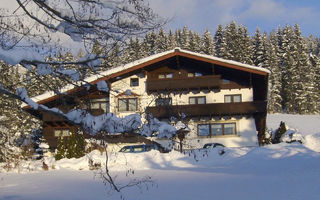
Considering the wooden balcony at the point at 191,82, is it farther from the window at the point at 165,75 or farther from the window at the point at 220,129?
the window at the point at 220,129

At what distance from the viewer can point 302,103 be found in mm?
52594

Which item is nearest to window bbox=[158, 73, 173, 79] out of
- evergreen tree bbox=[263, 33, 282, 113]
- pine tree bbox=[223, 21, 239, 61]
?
evergreen tree bbox=[263, 33, 282, 113]

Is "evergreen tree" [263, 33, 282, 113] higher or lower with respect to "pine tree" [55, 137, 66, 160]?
higher

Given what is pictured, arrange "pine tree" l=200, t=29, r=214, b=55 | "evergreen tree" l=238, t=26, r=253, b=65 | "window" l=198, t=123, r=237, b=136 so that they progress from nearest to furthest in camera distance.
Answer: "window" l=198, t=123, r=237, b=136, "evergreen tree" l=238, t=26, r=253, b=65, "pine tree" l=200, t=29, r=214, b=55

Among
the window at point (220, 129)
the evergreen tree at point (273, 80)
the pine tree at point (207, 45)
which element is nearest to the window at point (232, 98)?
the window at point (220, 129)

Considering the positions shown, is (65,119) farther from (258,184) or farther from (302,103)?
(302,103)

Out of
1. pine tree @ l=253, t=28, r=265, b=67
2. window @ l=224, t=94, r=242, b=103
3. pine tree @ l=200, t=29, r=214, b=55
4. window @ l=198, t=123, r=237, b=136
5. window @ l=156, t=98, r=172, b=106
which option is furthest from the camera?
pine tree @ l=200, t=29, r=214, b=55

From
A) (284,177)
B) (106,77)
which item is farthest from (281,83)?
(106,77)

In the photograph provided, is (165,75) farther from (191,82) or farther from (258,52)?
(258,52)

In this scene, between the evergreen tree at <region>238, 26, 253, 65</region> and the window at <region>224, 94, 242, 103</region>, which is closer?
the window at <region>224, 94, 242, 103</region>

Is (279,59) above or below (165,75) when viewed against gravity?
above

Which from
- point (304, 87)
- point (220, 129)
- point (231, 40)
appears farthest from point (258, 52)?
point (220, 129)

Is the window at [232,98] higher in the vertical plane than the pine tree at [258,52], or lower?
lower

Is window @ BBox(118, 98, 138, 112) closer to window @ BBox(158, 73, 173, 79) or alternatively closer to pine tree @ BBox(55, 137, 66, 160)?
pine tree @ BBox(55, 137, 66, 160)
